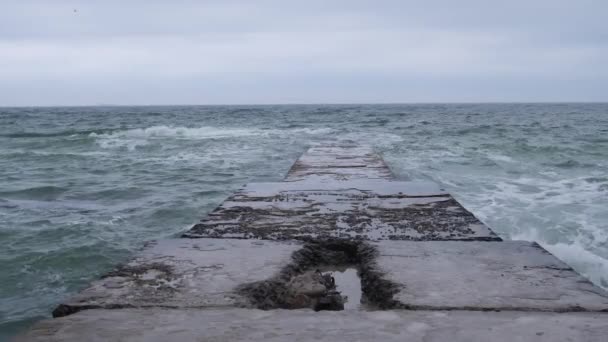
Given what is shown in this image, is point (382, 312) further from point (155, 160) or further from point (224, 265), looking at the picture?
point (155, 160)

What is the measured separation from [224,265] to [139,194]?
5.41 m

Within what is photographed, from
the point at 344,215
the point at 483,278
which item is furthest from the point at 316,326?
the point at 344,215

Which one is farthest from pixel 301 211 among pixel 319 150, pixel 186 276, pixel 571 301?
pixel 319 150

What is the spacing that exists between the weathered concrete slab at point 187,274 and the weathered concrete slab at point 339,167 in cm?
264

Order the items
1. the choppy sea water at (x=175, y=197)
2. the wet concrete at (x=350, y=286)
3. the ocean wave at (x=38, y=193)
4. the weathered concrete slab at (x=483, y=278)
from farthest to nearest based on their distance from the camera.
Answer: the ocean wave at (x=38, y=193) → the choppy sea water at (x=175, y=197) → the wet concrete at (x=350, y=286) → the weathered concrete slab at (x=483, y=278)

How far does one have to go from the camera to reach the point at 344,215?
3.23 metres

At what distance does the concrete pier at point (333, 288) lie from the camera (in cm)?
156

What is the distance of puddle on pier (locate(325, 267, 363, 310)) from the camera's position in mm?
2004

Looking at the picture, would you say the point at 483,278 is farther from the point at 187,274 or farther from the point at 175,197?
the point at 175,197

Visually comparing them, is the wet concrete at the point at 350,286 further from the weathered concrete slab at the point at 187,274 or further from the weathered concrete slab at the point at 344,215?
the weathered concrete slab at the point at 344,215

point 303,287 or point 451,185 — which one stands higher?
point 303,287

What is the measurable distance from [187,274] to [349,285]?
0.66 metres

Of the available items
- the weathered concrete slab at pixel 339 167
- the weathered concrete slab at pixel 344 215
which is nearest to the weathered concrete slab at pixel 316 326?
the weathered concrete slab at pixel 344 215

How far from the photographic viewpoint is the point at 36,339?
4.91 ft
